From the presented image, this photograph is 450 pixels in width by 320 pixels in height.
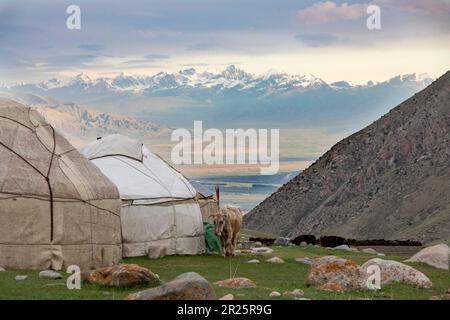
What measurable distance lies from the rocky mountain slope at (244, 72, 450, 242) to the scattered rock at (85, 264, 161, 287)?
3232 cm

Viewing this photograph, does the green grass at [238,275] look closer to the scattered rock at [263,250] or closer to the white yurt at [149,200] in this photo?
the scattered rock at [263,250]

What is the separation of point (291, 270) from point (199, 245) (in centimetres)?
472

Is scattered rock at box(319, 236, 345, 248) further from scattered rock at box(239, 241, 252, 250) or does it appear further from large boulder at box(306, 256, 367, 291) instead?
large boulder at box(306, 256, 367, 291)

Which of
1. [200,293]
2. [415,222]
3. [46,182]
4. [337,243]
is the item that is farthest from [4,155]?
[415,222]

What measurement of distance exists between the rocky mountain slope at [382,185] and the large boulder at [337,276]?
30.3 meters

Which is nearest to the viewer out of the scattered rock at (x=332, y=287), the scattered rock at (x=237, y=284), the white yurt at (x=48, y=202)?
the scattered rock at (x=332, y=287)

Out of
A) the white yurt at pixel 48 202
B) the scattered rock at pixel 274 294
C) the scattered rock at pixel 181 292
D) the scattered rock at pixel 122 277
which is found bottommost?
the scattered rock at pixel 274 294

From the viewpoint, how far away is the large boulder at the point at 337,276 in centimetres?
1544

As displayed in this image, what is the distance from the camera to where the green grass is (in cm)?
1395

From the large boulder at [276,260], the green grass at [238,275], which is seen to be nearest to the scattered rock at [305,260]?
the green grass at [238,275]

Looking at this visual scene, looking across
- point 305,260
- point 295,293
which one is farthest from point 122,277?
point 305,260

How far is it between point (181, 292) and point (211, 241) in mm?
13048

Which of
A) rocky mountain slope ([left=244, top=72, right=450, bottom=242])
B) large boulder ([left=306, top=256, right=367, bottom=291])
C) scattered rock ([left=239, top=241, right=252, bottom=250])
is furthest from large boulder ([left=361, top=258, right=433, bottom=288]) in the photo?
rocky mountain slope ([left=244, top=72, right=450, bottom=242])
